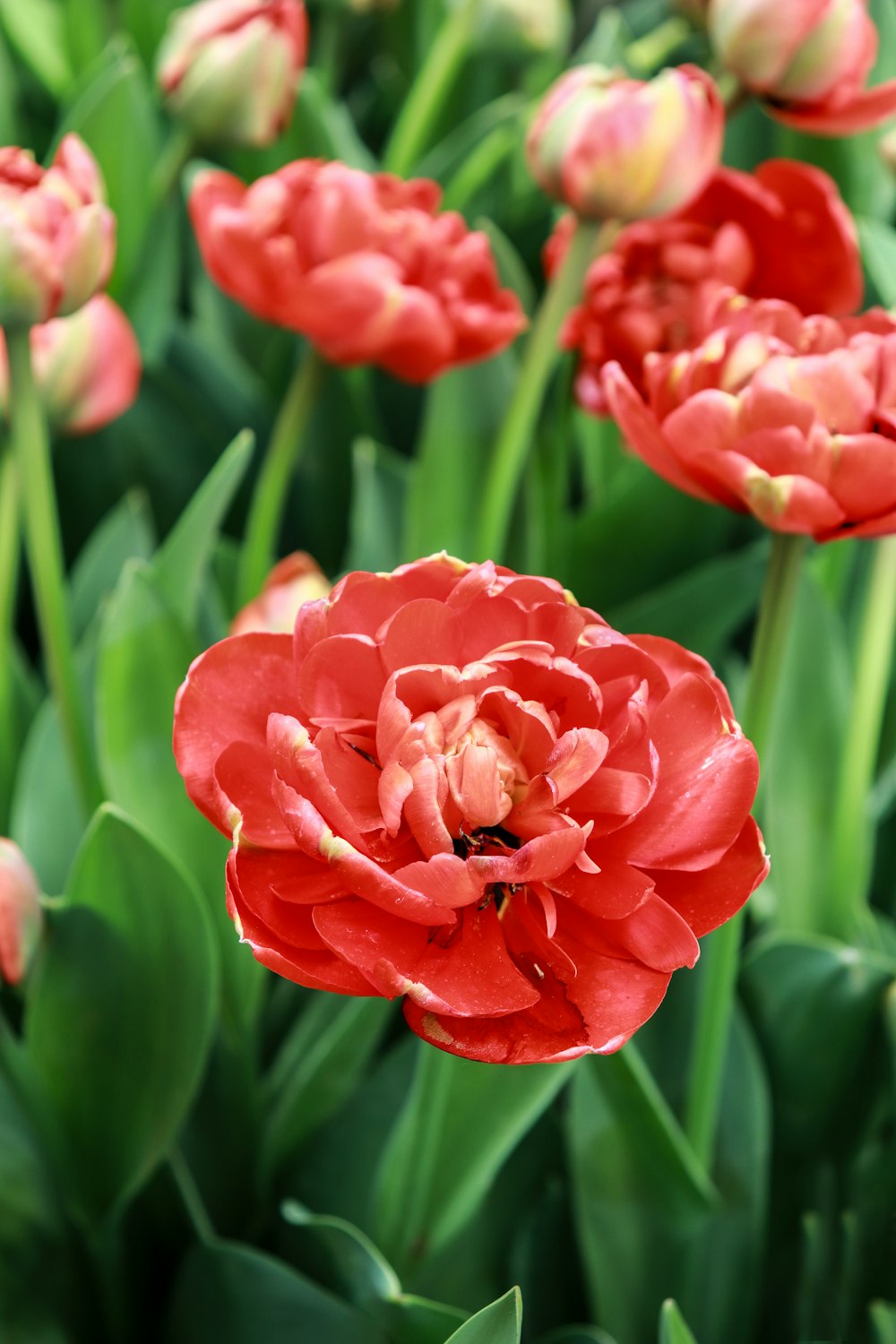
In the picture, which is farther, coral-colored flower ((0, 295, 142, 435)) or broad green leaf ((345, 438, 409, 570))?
broad green leaf ((345, 438, 409, 570))

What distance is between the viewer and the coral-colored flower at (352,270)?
452 millimetres

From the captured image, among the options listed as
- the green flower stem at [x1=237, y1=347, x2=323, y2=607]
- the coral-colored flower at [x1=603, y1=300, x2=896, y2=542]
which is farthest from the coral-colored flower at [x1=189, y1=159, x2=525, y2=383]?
the coral-colored flower at [x1=603, y1=300, x2=896, y2=542]

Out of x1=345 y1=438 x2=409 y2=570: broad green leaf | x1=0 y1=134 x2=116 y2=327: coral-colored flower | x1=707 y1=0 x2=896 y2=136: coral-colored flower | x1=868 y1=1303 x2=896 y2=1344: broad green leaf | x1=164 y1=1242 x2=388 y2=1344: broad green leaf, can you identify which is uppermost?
x1=0 y1=134 x2=116 y2=327: coral-colored flower

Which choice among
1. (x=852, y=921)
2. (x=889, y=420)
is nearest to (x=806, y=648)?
(x=852, y=921)

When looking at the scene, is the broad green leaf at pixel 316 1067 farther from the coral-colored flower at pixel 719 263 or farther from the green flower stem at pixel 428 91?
the green flower stem at pixel 428 91

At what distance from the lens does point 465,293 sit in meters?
0.49

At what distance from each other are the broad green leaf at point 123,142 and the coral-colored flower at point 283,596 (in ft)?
0.90

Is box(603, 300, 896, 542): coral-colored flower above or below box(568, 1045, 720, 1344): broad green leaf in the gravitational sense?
above

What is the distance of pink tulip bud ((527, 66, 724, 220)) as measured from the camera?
1.36ft

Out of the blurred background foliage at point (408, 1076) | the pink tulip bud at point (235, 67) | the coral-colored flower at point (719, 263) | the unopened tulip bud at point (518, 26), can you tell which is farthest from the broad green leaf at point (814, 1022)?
the unopened tulip bud at point (518, 26)

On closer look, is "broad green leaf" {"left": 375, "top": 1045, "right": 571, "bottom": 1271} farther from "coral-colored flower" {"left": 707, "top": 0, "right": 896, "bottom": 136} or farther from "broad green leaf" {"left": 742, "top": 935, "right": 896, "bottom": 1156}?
"coral-colored flower" {"left": 707, "top": 0, "right": 896, "bottom": 136}

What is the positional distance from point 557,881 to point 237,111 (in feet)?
1.29

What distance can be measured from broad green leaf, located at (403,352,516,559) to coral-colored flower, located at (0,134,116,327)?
0.63 ft

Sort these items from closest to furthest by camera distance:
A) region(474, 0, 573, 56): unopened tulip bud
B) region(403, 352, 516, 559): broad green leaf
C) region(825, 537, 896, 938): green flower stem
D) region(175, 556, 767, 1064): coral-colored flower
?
region(175, 556, 767, 1064): coral-colored flower < region(825, 537, 896, 938): green flower stem < region(403, 352, 516, 559): broad green leaf < region(474, 0, 573, 56): unopened tulip bud
